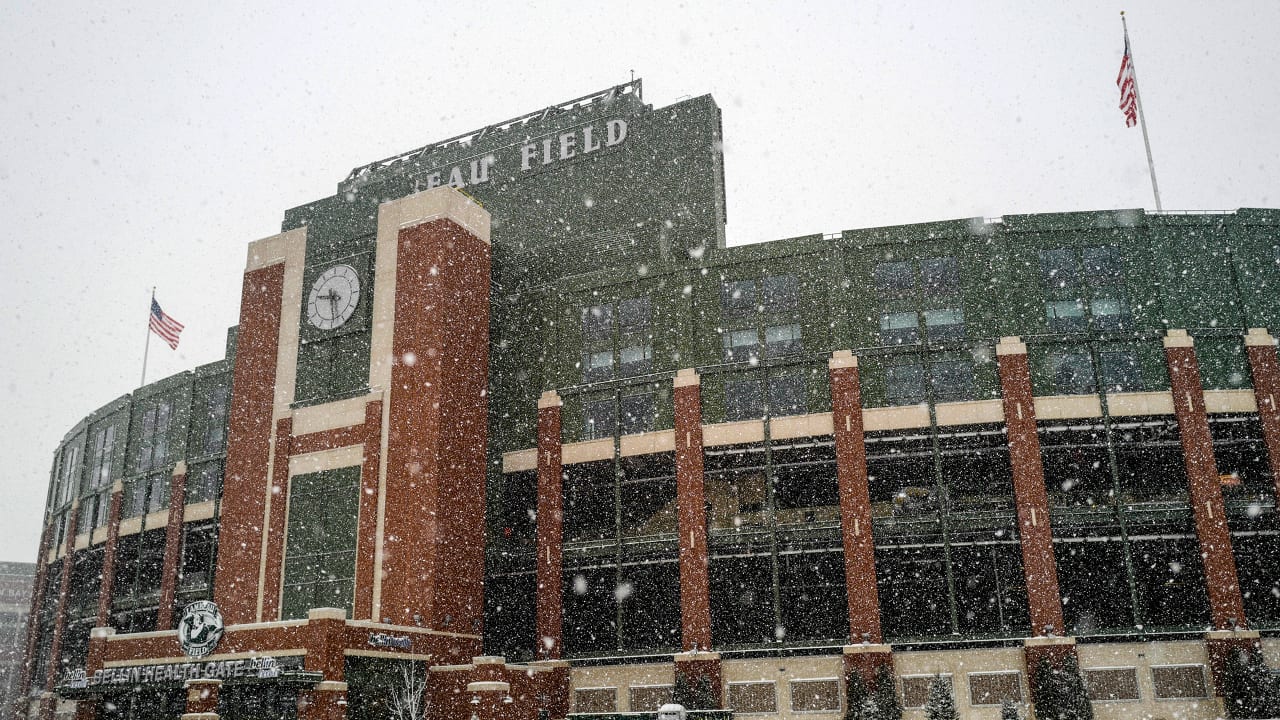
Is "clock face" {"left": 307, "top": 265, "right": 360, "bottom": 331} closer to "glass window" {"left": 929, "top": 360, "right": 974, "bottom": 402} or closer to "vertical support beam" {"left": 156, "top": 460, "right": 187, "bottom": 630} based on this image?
"vertical support beam" {"left": 156, "top": 460, "right": 187, "bottom": 630}

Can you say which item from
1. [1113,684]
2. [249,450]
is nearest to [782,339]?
[1113,684]

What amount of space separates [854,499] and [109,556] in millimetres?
44181

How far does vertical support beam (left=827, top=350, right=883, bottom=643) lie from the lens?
37906mm

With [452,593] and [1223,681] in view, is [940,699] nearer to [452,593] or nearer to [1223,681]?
[1223,681]

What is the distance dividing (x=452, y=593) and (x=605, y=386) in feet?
37.9

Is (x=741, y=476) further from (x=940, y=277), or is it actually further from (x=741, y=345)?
(x=940, y=277)

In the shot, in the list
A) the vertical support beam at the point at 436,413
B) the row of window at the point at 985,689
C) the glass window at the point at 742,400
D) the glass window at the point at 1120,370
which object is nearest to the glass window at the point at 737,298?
the glass window at the point at 742,400

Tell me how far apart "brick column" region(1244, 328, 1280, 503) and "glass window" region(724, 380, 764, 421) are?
793 inches

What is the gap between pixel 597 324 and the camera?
46.4m

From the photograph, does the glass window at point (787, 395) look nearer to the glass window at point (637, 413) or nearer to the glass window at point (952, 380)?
the glass window at point (952, 380)

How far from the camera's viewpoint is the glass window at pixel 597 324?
4612 cm

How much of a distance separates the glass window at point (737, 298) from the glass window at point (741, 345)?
922mm

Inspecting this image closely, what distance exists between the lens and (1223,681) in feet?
115

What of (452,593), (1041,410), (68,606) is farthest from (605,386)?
(68,606)
